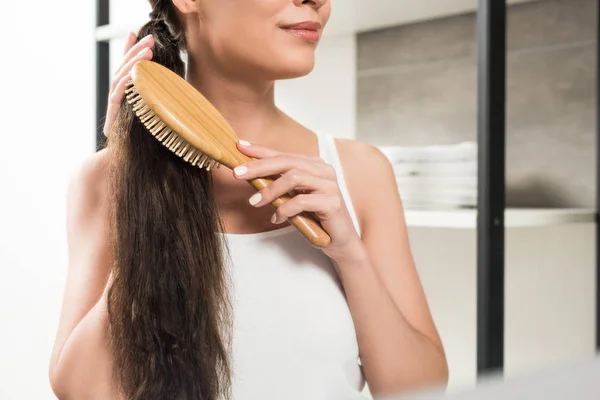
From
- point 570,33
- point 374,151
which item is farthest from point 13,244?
point 570,33

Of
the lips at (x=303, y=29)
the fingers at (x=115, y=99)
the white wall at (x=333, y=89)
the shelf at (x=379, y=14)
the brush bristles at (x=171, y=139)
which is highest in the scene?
the shelf at (x=379, y=14)

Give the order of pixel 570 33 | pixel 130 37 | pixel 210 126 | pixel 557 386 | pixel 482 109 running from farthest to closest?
pixel 570 33 < pixel 482 109 < pixel 130 37 < pixel 210 126 < pixel 557 386

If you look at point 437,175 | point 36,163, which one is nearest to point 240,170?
point 437,175

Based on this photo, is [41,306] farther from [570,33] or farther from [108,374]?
[570,33]

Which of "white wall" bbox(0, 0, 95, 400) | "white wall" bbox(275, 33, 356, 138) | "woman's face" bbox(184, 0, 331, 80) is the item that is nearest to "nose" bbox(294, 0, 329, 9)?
"woman's face" bbox(184, 0, 331, 80)

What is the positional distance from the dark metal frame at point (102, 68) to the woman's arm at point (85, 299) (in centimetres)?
41

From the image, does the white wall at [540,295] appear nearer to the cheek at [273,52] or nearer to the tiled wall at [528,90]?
the tiled wall at [528,90]

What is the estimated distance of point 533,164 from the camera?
0.96 meters

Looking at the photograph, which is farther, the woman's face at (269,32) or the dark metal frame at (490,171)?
the dark metal frame at (490,171)

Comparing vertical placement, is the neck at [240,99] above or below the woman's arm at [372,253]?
above

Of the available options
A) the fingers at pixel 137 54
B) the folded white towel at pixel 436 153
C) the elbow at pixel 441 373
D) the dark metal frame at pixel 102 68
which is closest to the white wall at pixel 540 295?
the folded white towel at pixel 436 153

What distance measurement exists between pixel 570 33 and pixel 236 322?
70 centimetres

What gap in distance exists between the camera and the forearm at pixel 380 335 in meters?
0.46

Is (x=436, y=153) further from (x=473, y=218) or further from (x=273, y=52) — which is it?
(x=273, y=52)
